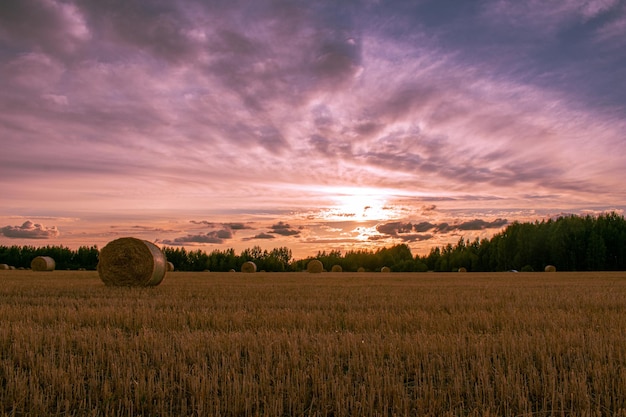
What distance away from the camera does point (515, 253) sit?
89562 millimetres

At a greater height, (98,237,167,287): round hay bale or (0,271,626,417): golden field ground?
(98,237,167,287): round hay bale

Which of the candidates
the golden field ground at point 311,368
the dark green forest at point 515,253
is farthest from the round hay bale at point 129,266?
the dark green forest at point 515,253

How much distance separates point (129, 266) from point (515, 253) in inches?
3280

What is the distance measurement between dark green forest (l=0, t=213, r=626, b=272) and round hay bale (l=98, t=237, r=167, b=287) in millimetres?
67865

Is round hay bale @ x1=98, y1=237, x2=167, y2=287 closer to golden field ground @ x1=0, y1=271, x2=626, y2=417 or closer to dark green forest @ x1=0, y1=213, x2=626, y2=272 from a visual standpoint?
golden field ground @ x1=0, y1=271, x2=626, y2=417

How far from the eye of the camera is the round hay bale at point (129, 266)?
1880cm

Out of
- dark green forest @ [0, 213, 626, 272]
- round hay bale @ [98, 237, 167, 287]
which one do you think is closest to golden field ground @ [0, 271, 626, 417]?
round hay bale @ [98, 237, 167, 287]

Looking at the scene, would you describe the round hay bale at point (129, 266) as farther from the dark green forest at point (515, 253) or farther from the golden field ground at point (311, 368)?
the dark green forest at point (515, 253)

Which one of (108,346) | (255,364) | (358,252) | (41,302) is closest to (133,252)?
(41,302)

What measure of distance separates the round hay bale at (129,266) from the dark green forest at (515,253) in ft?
223

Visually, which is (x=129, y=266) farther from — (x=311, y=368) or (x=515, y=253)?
(x=515, y=253)

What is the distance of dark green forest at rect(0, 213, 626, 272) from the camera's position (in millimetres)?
82312

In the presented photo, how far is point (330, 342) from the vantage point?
659cm

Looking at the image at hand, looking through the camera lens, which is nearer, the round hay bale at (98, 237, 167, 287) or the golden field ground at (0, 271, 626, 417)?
the golden field ground at (0, 271, 626, 417)
